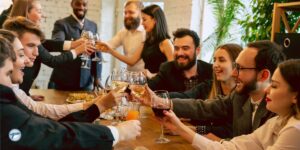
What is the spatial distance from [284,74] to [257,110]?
41 cm

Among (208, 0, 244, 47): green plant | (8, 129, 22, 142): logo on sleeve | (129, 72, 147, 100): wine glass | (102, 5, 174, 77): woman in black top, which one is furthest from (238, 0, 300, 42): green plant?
(8, 129, 22, 142): logo on sleeve

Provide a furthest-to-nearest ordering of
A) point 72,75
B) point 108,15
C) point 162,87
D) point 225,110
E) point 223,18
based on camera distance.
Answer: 1. point 108,15
2. point 223,18
3. point 72,75
4. point 162,87
5. point 225,110

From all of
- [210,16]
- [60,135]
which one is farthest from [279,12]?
[60,135]

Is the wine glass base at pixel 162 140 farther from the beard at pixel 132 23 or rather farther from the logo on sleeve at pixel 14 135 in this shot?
the beard at pixel 132 23

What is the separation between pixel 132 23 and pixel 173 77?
1.27 m

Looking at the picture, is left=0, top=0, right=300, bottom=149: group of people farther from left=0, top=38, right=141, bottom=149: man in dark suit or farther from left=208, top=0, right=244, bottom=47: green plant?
left=208, top=0, right=244, bottom=47: green plant

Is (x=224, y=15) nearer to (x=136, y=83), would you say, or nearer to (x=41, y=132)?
(x=136, y=83)

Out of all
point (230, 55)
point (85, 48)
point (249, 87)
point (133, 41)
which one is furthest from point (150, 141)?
point (133, 41)

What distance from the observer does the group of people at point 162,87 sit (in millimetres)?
1297

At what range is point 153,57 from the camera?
11.7 feet

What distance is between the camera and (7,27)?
226 centimetres

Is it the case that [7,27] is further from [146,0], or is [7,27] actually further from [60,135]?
[146,0]

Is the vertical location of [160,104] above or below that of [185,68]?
below

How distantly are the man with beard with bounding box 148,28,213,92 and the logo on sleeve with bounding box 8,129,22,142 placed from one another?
1882mm
